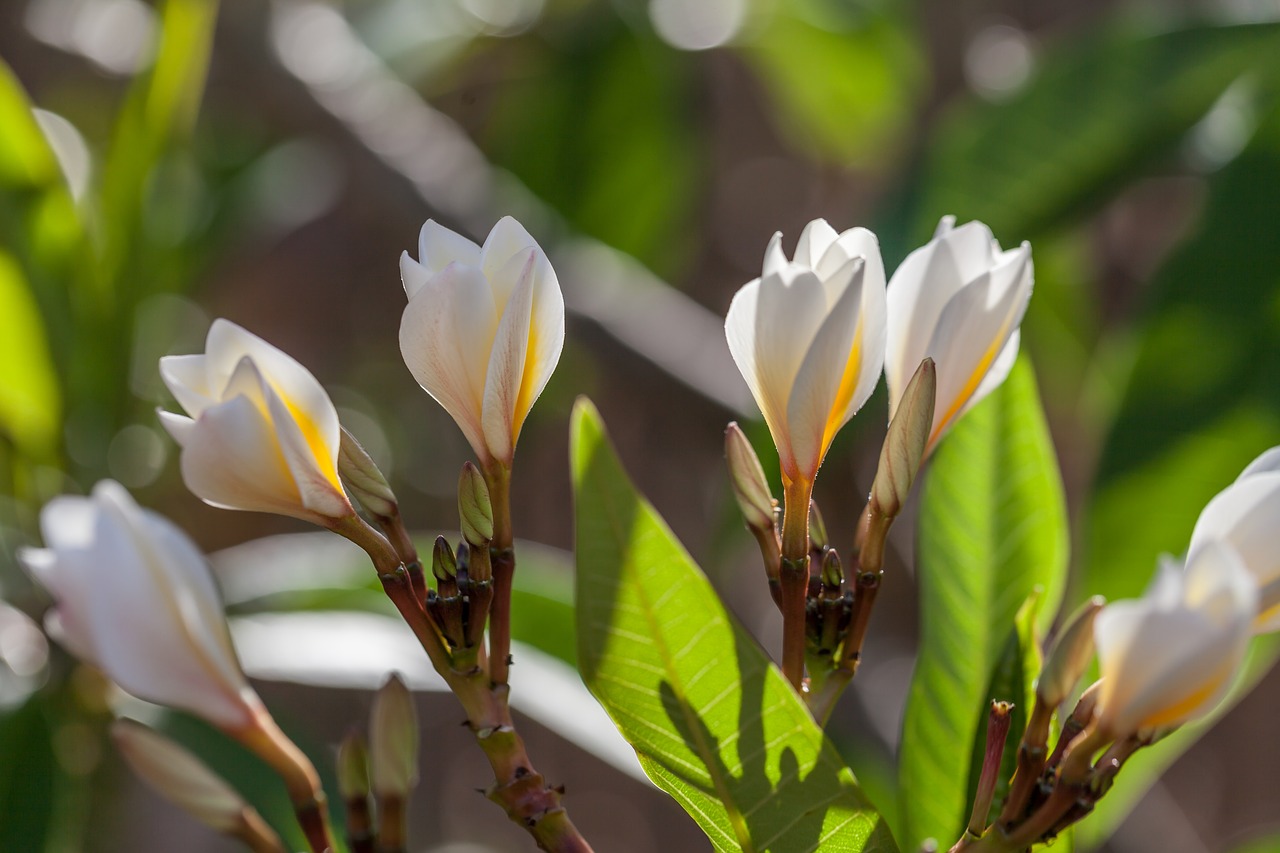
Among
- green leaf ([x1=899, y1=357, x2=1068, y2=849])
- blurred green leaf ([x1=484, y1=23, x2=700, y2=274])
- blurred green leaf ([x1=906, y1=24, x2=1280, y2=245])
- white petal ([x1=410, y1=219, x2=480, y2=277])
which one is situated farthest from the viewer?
blurred green leaf ([x1=484, y1=23, x2=700, y2=274])

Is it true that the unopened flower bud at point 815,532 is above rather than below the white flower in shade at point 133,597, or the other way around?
above

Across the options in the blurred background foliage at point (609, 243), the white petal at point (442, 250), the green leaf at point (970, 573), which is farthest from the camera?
the blurred background foliage at point (609, 243)

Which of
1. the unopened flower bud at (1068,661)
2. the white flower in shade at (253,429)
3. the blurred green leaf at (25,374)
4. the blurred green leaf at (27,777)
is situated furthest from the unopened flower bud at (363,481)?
the blurred green leaf at (25,374)

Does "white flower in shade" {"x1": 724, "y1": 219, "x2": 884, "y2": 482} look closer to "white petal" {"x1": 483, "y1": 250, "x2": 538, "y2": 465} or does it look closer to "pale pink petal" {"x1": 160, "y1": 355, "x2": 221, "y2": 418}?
"white petal" {"x1": 483, "y1": 250, "x2": 538, "y2": 465}

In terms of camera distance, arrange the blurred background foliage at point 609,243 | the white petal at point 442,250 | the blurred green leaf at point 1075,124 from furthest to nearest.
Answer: the blurred green leaf at point 1075,124
the blurred background foliage at point 609,243
the white petal at point 442,250

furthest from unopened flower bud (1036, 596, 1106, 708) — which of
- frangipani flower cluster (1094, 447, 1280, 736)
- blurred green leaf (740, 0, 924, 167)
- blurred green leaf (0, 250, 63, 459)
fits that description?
blurred green leaf (740, 0, 924, 167)

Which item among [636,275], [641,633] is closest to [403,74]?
[636,275]

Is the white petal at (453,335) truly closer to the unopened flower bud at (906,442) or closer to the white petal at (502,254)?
the white petal at (502,254)
